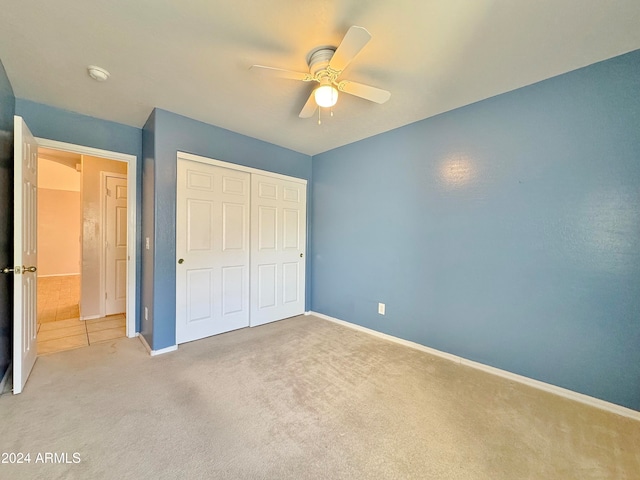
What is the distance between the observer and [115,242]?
378cm

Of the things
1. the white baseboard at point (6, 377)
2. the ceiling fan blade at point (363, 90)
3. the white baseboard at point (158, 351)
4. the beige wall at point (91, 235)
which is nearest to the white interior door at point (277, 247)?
the white baseboard at point (158, 351)

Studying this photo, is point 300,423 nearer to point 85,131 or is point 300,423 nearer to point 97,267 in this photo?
point 85,131

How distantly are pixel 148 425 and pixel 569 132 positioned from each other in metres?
3.62

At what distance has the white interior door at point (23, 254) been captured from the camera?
1.85m

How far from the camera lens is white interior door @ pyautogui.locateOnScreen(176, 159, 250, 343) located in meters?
2.77

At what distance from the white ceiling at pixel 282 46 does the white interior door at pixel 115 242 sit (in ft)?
4.93

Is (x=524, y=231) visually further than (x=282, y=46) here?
Yes

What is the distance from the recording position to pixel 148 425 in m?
1.59

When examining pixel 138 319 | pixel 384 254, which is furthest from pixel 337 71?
pixel 138 319

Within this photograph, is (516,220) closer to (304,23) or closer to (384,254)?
(384,254)

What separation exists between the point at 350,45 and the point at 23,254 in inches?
109

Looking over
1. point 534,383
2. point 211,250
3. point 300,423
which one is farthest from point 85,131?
point 534,383

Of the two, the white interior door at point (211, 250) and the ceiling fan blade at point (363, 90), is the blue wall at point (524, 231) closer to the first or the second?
the ceiling fan blade at point (363, 90)

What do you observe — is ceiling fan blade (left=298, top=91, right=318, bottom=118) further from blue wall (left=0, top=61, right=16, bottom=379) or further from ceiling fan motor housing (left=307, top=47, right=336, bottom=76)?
blue wall (left=0, top=61, right=16, bottom=379)
